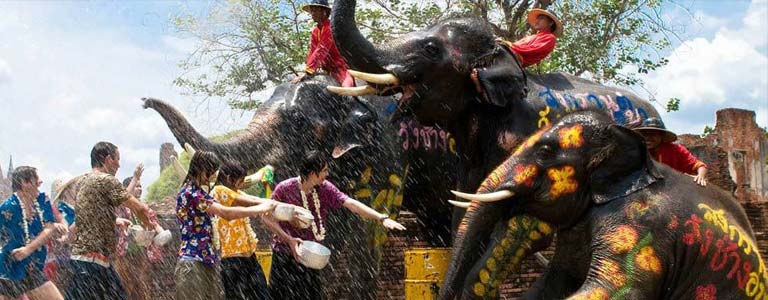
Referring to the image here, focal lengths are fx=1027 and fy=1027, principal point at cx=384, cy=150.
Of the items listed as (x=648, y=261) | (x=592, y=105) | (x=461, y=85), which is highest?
(x=461, y=85)

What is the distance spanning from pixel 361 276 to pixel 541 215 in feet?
7.41

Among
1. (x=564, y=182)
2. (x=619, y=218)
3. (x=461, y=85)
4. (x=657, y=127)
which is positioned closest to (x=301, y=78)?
(x=461, y=85)

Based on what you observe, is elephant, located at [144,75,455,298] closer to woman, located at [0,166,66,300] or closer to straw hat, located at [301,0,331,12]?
straw hat, located at [301,0,331,12]

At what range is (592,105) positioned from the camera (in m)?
6.89

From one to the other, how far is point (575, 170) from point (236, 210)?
198 centimetres

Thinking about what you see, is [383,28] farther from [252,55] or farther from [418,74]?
[418,74]

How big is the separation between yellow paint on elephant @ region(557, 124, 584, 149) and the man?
2.58 metres

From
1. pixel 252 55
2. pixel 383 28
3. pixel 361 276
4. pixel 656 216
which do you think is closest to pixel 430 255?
pixel 361 276

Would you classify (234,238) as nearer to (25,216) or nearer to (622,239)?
(25,216)

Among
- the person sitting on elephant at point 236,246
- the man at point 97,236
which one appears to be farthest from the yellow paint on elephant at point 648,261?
the man at point 97,236

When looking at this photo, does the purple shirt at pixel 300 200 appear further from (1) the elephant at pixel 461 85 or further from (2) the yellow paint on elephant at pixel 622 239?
Answer: (2) the yellow paint on elephant at pixel 622 239

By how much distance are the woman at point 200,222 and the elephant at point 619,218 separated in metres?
1.51

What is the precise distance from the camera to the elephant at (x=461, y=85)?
6.54 m

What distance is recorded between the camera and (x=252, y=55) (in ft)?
53.0
